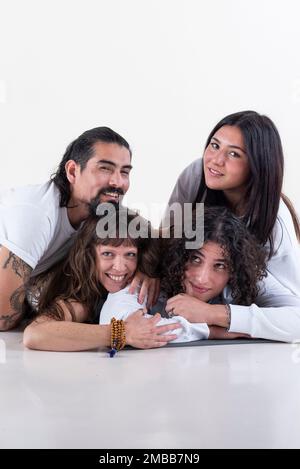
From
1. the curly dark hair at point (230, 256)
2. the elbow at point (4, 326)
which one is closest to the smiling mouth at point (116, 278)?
the curly dark hair at point (230, 256)

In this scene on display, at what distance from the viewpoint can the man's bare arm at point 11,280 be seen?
10.2 feet

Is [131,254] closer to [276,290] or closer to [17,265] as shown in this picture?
[17,265]

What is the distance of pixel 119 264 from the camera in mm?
2943

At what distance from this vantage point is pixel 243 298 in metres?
3.03

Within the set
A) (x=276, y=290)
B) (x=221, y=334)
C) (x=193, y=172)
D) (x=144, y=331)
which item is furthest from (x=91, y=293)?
(x=193, y=172)

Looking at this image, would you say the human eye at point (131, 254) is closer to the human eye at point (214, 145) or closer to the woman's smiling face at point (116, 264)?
the woman's smiling face at point (116, 264)

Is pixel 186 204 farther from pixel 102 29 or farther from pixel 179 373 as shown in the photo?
pixel 102 29

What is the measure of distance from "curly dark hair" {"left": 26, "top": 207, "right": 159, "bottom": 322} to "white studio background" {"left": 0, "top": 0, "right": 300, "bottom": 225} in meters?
2.23

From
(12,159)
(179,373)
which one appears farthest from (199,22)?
(179,373)

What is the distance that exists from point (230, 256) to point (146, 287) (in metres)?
0.34

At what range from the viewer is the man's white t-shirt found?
3.10 meters

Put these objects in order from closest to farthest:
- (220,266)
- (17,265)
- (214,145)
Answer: (220,266), (17,265), (214,145)

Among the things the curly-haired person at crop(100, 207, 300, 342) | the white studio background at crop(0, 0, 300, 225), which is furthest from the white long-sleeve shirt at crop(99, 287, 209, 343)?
the white studio background at crop(0, 0, 300, 225)

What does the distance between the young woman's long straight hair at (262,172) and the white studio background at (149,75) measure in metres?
2.24
